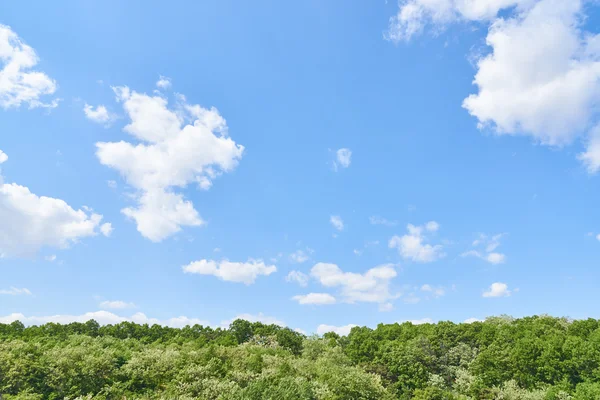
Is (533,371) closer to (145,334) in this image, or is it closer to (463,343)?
(463,343)

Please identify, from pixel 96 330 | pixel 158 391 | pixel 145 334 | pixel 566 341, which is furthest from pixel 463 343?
pixel 96 330

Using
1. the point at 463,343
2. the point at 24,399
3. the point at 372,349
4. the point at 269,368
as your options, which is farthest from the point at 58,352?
the point at 463,343

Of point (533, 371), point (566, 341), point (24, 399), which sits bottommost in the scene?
point (24, 399)

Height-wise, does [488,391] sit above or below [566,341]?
below

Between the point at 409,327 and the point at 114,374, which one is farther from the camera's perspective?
the point at 409,327

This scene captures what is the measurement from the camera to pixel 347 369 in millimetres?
46938

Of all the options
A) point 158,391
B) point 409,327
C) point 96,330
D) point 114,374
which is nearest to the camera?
point 158,391

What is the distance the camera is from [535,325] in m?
64.9

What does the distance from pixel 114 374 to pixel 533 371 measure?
49.9m

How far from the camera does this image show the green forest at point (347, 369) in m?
39.9

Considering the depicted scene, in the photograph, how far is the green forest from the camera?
131 feet

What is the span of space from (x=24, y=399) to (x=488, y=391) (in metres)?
49.6

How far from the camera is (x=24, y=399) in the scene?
111ft

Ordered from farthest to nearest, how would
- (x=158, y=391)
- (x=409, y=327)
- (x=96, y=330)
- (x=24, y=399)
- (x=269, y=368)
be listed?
(x=96, y=330) → (x=409, y=327) → (x=269, y=368) → (x=158, y=391) → (x=24, y=399)
